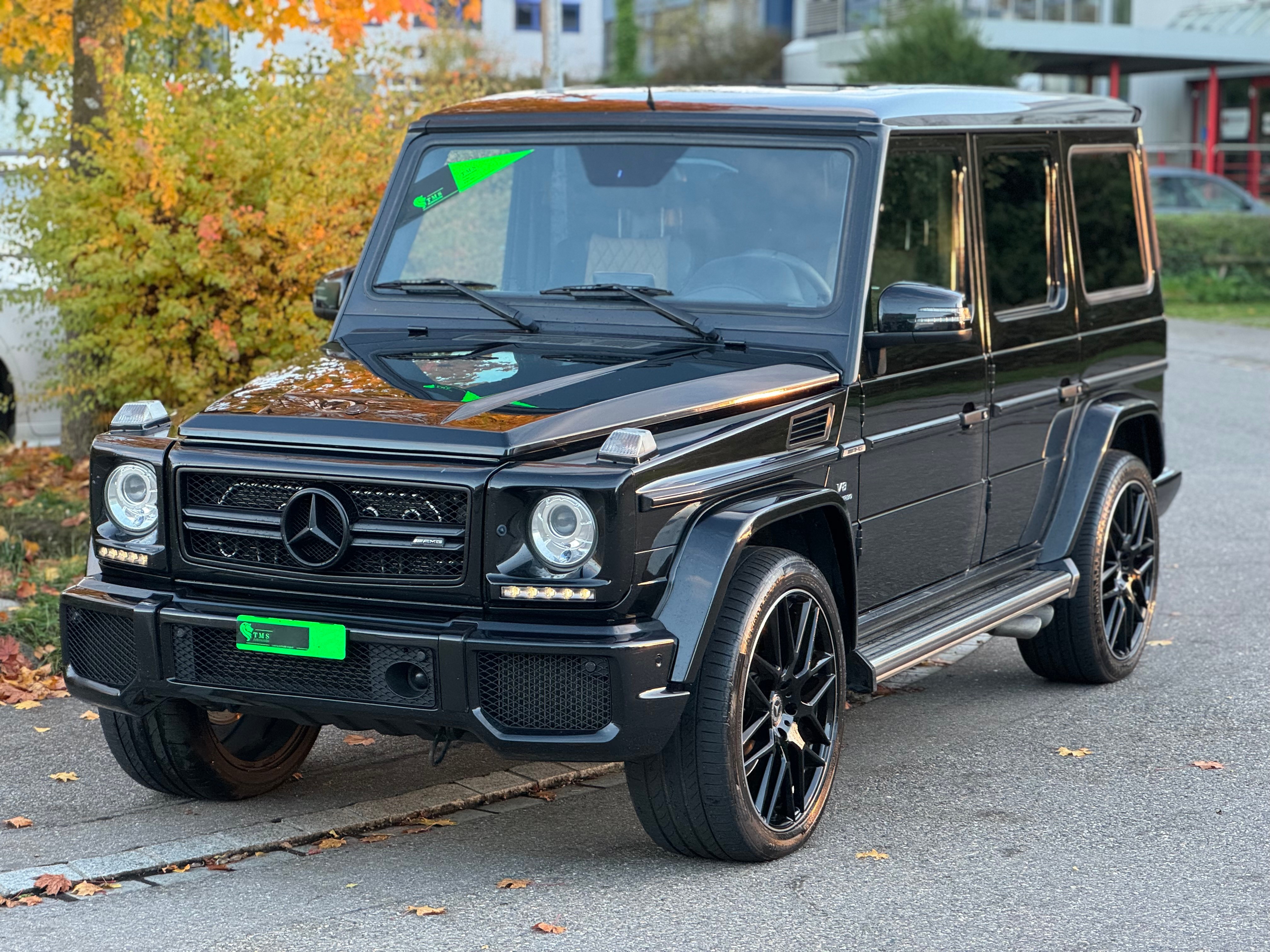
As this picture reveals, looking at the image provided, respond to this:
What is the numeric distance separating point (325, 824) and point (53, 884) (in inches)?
31.1

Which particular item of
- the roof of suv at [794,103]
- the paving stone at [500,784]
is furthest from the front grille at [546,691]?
the roof of suv at [794,103]

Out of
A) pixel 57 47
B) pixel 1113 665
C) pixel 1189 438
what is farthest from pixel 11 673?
pixel 1189 438

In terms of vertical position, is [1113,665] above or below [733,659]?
below

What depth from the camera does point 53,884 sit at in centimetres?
455

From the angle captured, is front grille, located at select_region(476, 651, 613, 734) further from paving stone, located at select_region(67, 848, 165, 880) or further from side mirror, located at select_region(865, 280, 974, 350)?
side mirror, located at select_region(865, 280, 974, 350)

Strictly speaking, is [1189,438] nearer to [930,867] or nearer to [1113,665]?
[1113,665]

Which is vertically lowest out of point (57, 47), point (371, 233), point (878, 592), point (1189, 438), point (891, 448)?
point (1189, 438)

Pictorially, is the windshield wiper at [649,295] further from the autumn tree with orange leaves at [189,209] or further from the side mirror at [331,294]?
the autumn tree with orange leaves at [189,209]

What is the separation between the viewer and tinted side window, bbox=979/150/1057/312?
19.9 ft

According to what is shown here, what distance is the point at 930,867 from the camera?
187 inches

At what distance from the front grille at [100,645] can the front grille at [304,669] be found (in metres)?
0.15

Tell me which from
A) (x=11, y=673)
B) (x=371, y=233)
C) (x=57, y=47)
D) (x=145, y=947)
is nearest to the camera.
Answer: (x=145, y=947)

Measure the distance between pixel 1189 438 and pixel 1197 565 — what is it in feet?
14.8

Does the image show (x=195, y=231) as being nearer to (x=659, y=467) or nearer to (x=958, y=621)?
(x=958, y=621)
